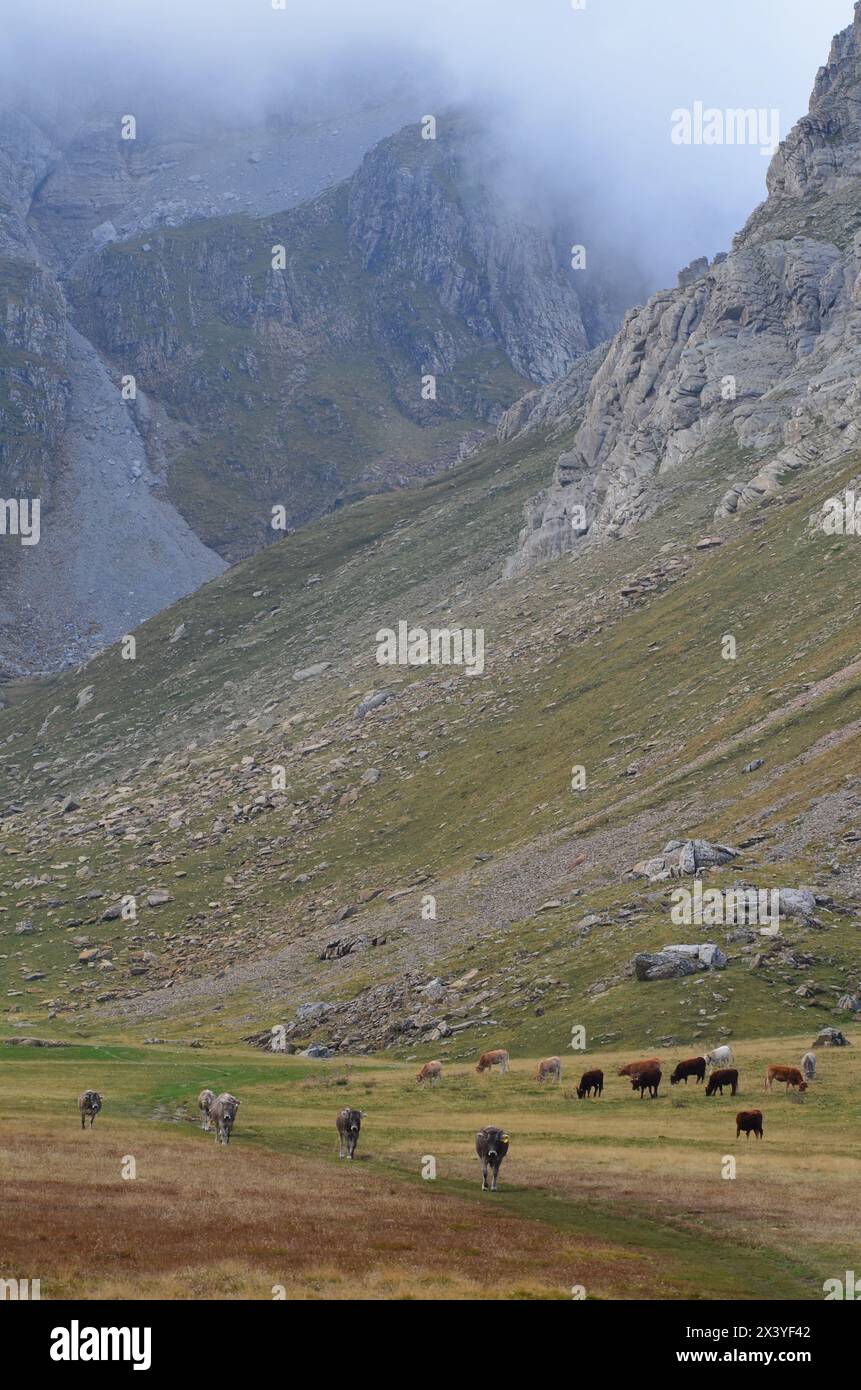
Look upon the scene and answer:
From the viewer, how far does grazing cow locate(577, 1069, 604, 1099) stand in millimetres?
54875

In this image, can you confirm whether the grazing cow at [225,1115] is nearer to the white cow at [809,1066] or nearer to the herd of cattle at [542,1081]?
the herd of cattle at [542,1081]

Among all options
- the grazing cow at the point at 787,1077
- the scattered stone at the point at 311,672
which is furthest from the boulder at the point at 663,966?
the scattered stone at the point at 311,672

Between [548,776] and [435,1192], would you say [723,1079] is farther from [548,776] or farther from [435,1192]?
[548,776]

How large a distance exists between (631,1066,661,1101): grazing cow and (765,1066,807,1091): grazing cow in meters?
4.06

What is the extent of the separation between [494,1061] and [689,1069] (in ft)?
33.0

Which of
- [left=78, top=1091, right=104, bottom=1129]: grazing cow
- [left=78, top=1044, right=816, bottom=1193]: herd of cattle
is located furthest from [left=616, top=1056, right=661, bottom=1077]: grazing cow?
[left=78, top=1091, right=104, bottom=1129]: grazing cow

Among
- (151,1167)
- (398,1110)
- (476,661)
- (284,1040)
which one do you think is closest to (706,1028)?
(398,1110)

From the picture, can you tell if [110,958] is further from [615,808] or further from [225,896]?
[615,808]

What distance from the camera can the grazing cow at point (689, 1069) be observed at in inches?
2194

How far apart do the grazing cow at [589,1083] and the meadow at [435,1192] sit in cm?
40

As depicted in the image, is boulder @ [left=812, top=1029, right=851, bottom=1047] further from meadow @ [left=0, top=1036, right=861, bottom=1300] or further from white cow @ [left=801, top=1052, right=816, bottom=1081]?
white cow @ [left=801, top=1052, right=816, bottom=1081]

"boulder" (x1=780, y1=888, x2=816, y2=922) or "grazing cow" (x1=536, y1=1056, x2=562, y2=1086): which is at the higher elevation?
"boulder" (x1=780, y1=888, x2=816, y2=922)

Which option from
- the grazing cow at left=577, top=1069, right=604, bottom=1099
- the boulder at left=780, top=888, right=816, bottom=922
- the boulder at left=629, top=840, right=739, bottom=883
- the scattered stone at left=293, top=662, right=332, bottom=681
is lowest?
the grazing cow at left=577, top=1069, right=604, bottom=1099

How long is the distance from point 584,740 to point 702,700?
1039 centimetres
